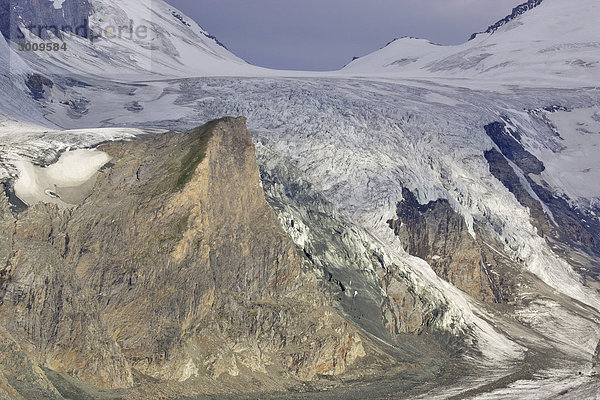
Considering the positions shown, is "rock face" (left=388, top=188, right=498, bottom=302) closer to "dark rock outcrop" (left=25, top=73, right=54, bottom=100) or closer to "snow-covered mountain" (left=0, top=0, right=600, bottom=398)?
"snow-covered mountain" (left=0, top=0, right=600, bottom=398)

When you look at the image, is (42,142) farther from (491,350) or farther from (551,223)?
(551,223)

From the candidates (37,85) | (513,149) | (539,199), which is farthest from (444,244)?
(37,85)

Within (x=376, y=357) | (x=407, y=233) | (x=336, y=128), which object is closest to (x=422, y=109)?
(x=336, y=128)

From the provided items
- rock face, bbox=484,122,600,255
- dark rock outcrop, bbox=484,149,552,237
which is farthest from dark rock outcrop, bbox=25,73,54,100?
rock face, bbox=484,122,600,255

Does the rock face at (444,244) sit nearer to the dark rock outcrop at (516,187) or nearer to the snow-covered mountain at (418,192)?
the snow-covered mountain at (418,192)

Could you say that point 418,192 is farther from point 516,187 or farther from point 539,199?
point 539,199

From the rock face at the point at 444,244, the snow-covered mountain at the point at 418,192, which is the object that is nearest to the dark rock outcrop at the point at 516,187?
the snow-covered mountain at the point at 418,192
